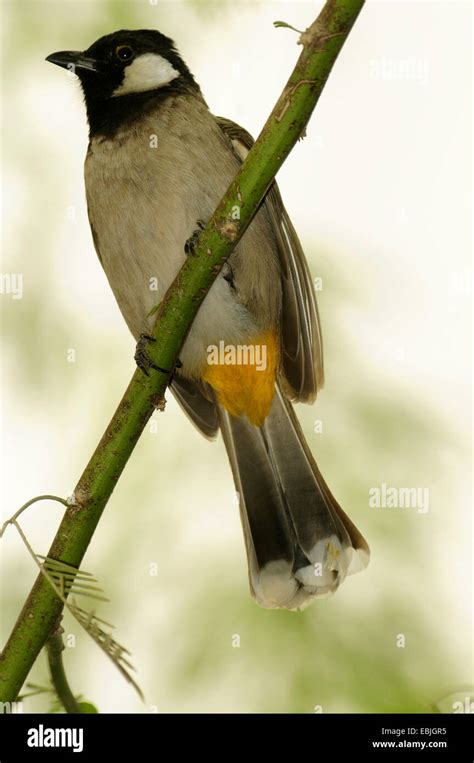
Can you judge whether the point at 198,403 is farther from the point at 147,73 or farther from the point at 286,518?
the point at 147,73

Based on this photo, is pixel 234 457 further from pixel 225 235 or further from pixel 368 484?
pixel 225 235

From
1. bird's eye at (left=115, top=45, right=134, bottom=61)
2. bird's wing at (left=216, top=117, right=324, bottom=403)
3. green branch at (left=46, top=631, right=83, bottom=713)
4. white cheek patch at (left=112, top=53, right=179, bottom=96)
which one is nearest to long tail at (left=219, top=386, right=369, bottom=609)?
bird's wing at (left=216, top=117, right=324, bottom=403)

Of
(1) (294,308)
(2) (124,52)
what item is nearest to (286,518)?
(1) (294,308)

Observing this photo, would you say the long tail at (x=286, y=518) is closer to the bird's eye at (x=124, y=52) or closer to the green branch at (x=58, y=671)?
the green branch at (x=58, y=671)

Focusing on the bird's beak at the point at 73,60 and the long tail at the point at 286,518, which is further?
the bird's beak at the point at 73,60

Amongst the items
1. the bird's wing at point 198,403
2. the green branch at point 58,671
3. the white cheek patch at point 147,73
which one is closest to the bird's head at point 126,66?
the white cheek patch at point 147,73
